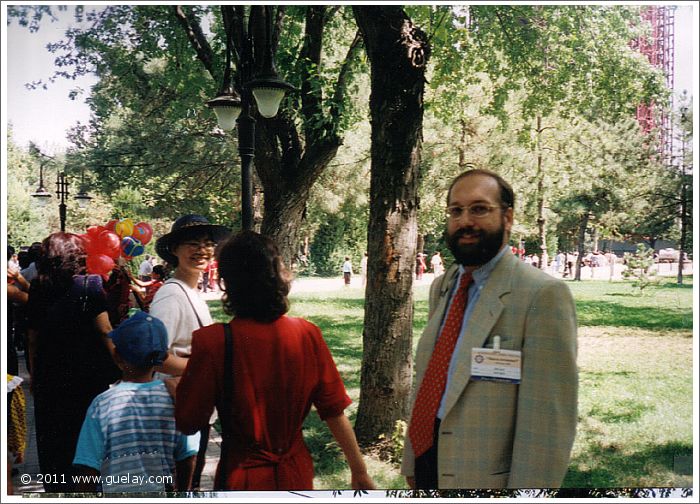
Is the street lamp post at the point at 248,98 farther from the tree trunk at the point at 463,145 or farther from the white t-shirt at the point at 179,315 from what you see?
the tree trunk at the point at 463,145

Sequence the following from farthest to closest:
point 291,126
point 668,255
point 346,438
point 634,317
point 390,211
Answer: point 291,126 < point 390,211 < point 634,317 < point 668,255 < point 346,438

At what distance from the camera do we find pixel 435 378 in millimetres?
2762

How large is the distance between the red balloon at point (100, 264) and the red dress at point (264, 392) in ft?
5.39

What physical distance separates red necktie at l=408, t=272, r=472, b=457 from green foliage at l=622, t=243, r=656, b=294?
209 cm

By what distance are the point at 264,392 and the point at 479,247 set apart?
110cm

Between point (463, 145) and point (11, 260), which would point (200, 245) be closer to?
point (11, 260)

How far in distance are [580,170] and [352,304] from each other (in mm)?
1833

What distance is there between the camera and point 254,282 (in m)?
2.50

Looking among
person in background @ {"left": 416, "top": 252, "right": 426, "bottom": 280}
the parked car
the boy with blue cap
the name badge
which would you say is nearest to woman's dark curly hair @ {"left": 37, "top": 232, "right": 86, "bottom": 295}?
the boy with blue cap

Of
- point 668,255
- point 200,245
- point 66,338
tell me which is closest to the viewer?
point 66,338

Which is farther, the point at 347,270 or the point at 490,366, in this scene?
the point at 347,270

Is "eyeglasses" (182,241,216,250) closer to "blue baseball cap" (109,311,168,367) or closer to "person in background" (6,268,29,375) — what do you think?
"blue baseball cap" (109,311,168,367)

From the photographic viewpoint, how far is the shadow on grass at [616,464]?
4.19 m

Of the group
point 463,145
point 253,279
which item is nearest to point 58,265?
point 253,279
